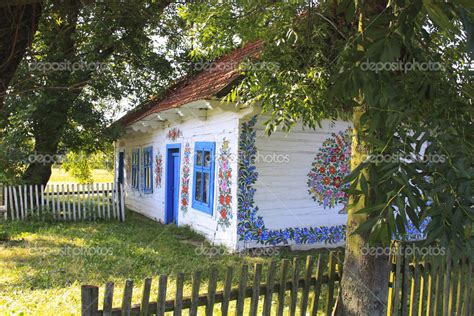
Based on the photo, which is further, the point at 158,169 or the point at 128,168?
the point at 128,168

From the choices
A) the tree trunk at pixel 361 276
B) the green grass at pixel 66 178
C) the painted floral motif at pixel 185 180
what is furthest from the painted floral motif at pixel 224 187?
the green grass at pixel 66 178

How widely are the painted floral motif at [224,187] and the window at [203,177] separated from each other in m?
0.37

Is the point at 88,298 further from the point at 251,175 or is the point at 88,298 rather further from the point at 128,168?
the point at 128,168

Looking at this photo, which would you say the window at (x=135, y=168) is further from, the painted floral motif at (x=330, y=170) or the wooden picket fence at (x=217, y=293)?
the wooden picket fence at (x=217, y=293)

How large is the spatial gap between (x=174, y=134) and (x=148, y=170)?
281 centimetres

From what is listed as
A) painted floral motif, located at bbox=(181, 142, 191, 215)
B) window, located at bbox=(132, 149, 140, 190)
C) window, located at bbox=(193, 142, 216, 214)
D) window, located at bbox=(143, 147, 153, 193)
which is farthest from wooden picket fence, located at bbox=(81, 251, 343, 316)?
window, located at bbox=(132, 149, 140, 190)

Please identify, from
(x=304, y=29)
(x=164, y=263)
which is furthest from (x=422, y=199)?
(x=164, y=263)

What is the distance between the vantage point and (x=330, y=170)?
9.30 m

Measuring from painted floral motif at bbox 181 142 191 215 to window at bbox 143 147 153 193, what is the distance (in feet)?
9.52

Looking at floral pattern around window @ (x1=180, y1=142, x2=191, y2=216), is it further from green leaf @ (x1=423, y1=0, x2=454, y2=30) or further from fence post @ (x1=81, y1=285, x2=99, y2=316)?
green leaf @ (x1=423, y1=0, x2=454, y2=30)

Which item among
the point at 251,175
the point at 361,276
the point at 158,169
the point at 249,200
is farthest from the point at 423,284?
the point at 158,169

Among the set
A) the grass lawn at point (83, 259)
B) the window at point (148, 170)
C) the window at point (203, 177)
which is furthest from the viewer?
the window at point (148, 170)

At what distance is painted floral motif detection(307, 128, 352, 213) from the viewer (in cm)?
912

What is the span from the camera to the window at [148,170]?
13312mm
